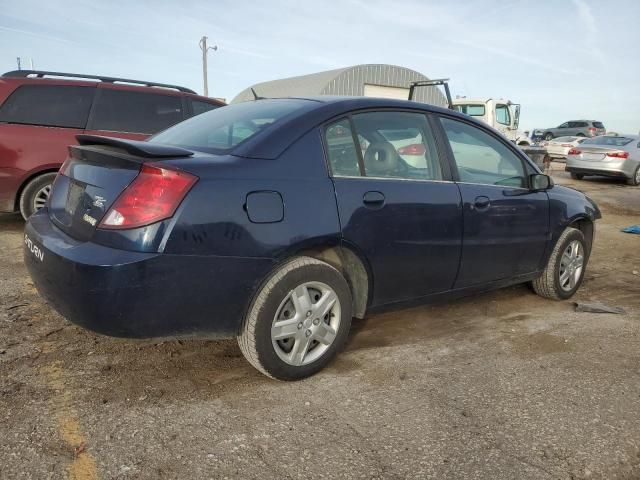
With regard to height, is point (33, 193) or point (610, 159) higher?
point (610, 159)

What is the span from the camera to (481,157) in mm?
3721

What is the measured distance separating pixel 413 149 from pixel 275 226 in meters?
1.26

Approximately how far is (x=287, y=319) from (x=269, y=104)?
4.61 ft

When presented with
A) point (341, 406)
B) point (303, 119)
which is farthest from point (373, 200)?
point (341, 406)

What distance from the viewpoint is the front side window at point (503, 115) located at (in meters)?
18.5

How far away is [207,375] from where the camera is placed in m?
2.84

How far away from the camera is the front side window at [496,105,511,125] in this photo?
60.5ft

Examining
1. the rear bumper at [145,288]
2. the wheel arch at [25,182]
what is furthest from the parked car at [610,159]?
the rear bumper at [145,288]

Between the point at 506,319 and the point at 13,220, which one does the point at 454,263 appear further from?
the point at 13,220

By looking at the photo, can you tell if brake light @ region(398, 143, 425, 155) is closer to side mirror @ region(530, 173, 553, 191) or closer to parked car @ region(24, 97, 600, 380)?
parked car @ region(24, 97, 600, 380)

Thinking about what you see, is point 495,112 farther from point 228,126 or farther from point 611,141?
point 228,126

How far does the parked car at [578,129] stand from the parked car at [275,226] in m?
34.4

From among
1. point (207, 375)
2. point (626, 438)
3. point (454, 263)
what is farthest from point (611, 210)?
point (207, 375)

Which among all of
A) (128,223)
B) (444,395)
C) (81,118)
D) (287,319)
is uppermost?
(81,118)
